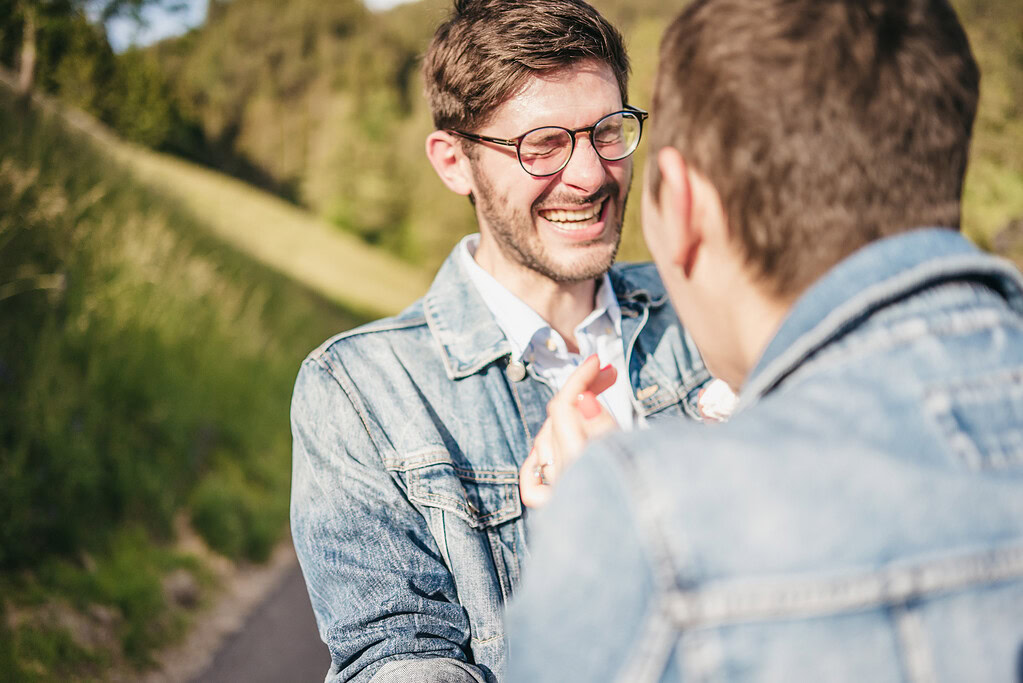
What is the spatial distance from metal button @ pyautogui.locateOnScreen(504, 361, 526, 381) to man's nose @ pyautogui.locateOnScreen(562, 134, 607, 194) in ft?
2.06

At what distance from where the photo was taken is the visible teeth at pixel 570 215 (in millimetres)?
2502

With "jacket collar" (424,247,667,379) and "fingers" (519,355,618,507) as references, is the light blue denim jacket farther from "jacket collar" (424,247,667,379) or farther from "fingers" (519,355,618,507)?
"jacket collar" (424,247,667,379)

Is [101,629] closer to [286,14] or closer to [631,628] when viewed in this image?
[631,628]

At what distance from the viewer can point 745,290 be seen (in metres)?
1.20

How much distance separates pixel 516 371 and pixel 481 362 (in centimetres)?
12

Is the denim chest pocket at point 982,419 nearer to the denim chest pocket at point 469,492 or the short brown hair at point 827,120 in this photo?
the short brown hair at point 827,120

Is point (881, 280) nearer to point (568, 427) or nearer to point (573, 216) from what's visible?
point (568, 427)

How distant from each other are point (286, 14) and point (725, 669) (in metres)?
55.0

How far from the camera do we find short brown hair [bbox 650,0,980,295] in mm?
1046

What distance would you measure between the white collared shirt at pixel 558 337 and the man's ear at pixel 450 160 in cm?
25

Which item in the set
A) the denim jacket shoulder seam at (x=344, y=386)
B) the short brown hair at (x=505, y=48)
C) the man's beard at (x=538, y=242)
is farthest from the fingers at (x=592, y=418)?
the short brown hair at (x=505, y=48)

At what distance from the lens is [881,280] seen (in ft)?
3.40

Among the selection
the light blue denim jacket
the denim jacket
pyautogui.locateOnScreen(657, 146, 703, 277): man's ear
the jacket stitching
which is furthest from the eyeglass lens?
the jacket stitching

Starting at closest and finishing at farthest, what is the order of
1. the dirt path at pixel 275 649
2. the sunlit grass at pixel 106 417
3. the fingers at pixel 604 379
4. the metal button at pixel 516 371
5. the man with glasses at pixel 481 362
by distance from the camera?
1. the fingers at pixel 604 379
2. the man with glasses at pixel 481 362
3. the metal button at pixel 516 371
4. the sunlit grass at pixel 106 417
5. the dirt path at pixel 275 649
